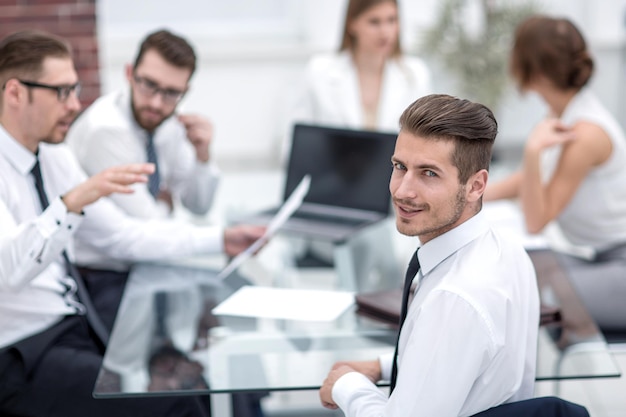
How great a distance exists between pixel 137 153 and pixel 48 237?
834 mm

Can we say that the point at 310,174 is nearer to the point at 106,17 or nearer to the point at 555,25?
the point at 555,25

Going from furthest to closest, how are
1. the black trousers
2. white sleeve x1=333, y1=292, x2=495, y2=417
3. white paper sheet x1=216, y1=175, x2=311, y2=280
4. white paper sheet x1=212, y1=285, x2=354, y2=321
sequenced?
white paper sheet x1=216, y1=175, x2=311, y2=280 → white paper sheet x1=212, y1=285, x2=354, y2=321 → the black trousers → white sleeve x1=333, y1=292, x2=495, y2=417

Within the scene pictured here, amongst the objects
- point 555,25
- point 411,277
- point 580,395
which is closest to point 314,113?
point 555,25

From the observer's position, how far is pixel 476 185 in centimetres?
161

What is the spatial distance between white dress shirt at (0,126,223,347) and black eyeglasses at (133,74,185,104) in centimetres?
34

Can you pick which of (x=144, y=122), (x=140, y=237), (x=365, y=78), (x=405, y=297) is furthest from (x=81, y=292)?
(x=365, y=78)

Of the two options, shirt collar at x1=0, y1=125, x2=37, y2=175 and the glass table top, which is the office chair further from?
shirt collar at x1=0, y1=125, x2=37, y2=175

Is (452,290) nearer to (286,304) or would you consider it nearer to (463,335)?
(463,335)

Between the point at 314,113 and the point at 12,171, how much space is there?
1.72 metres

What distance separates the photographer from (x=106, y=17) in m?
6.42

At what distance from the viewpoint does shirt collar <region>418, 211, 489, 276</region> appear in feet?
5.35

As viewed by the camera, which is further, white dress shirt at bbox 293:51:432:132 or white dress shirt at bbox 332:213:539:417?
white dress shirt at bbox 293:51:432:132

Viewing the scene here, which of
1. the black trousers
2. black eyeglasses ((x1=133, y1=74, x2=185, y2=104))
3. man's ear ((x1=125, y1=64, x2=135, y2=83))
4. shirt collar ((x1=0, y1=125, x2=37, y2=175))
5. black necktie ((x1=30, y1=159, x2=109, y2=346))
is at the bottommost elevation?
the black trousers

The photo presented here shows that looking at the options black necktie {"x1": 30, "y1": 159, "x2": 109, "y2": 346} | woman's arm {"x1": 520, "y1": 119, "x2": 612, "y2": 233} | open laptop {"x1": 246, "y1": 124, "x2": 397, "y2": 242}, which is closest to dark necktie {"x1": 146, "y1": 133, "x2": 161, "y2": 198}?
open laptop {"x1": 246, "y1": 124, "x2": 397, "y2": 242}
